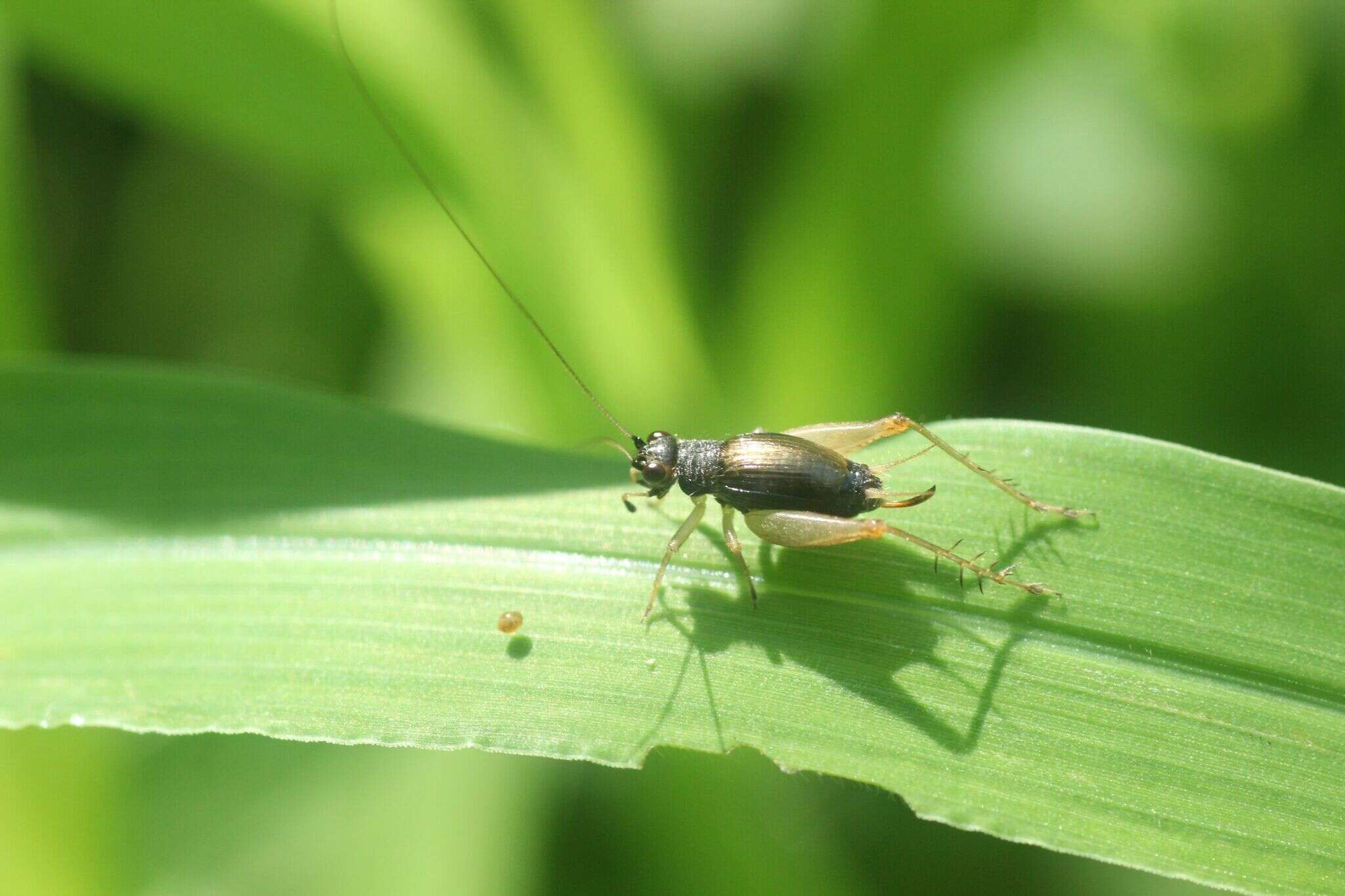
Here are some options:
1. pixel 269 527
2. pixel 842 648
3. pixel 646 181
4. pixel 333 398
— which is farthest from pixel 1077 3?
pixel 269 527

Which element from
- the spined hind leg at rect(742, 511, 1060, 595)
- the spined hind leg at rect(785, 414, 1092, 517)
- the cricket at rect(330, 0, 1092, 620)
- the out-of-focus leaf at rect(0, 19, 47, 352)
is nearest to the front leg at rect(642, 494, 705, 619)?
the cricket at rect(330, 0, 1092, 620)

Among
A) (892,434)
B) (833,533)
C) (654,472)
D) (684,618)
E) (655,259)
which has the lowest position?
(684,618)

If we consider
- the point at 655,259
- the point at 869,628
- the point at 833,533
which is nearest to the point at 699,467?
the point at 833,533

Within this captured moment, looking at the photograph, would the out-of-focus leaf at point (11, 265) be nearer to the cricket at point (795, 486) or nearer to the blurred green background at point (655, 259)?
the blurred green background at point (655, 259)

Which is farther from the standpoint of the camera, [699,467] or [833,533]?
[699,467]

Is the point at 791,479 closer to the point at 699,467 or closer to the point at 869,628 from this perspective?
the point at 699,467

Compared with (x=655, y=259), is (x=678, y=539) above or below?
below
